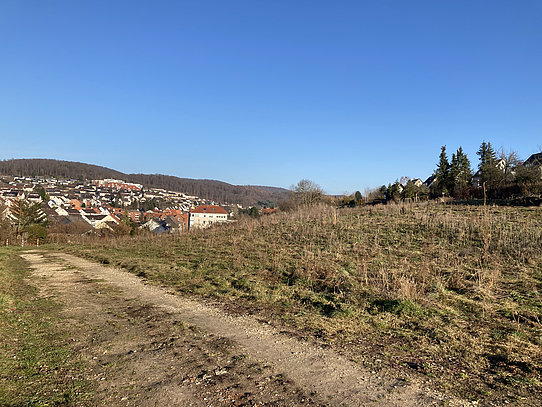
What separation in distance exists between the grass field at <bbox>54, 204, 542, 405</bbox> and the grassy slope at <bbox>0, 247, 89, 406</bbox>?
311cm

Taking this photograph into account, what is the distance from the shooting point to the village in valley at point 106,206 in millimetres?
51844

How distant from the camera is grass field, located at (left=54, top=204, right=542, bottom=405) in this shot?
4414 mm

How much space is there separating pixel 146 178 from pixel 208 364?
176 metres

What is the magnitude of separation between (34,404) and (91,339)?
1.90 meters

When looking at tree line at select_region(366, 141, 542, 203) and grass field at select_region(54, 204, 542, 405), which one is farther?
tree line at select_region(366, 141, 542, 203)

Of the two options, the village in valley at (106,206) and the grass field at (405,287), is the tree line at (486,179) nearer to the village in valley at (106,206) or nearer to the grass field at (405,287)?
the grass field at (405,287)

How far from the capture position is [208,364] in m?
4.15

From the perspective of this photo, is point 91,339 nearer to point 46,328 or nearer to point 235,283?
point 46,328

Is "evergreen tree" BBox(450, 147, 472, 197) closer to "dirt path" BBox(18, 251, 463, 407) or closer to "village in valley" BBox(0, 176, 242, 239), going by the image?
"dirt path" BBox(18, 251, 463, 407)

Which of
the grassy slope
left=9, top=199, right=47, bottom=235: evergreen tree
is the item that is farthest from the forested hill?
the grassy slope

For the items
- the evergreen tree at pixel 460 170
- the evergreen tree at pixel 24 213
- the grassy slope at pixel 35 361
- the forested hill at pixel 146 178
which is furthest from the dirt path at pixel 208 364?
the forested hill at pixel 146 178

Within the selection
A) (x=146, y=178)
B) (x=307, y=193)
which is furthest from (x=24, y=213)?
(x=146, y=178)

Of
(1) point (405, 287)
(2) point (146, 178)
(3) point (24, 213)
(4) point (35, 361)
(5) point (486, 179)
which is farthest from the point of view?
(2) point (146, 178)

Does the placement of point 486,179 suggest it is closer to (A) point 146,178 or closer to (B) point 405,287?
(B) point 405,287
